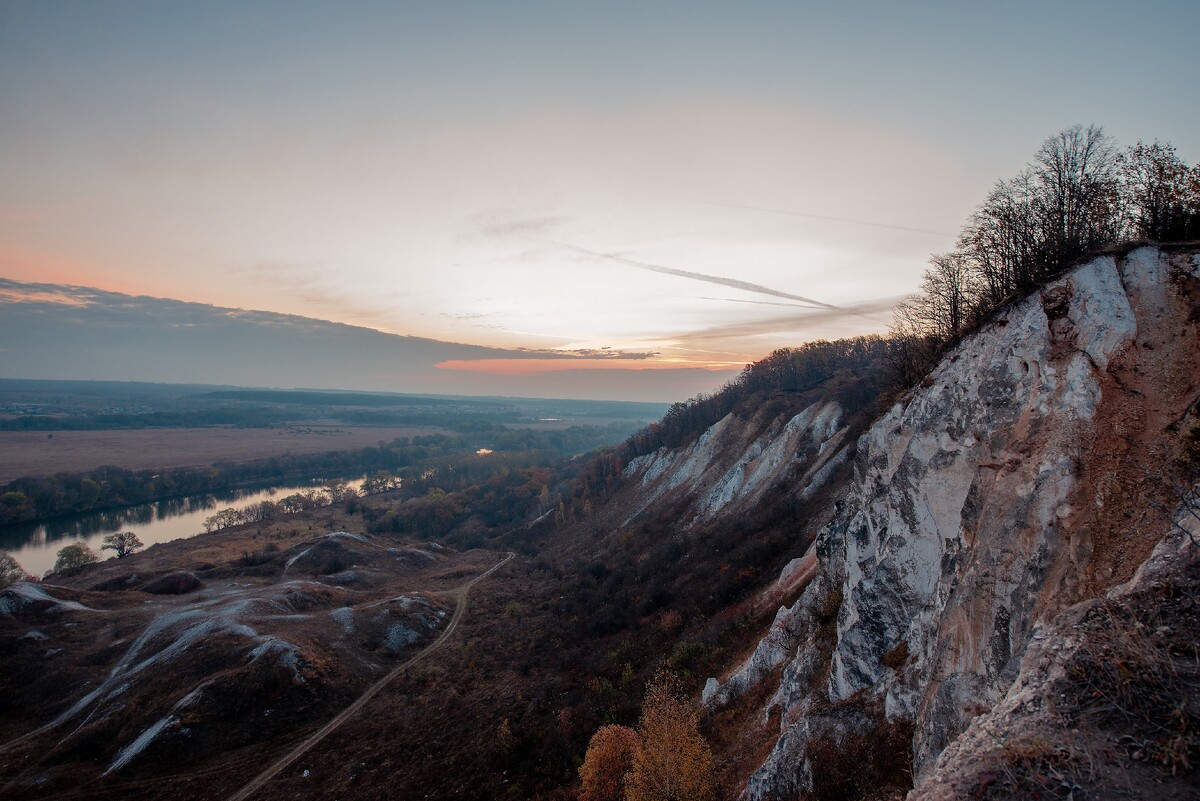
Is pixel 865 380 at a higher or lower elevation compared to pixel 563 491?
higher

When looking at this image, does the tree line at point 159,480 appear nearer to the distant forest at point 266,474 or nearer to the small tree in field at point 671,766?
the distant forest at point 266,474

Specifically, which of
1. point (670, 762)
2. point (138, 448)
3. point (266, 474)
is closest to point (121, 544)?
point (266, 474)

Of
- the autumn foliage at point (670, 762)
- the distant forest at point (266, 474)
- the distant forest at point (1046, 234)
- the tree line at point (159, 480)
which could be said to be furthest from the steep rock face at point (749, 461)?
the tree line at point (159, 480)

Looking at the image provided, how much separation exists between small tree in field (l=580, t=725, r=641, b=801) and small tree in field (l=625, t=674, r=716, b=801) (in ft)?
7.69

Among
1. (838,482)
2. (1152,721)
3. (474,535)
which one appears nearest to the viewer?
(1152,721)

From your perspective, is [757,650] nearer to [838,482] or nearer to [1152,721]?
[1152,721]

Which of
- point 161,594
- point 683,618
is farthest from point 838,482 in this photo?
point 161,594

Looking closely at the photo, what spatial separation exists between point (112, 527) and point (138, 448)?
88579 millimetres

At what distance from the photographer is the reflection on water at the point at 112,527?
239ft

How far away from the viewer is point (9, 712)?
91.6 ft

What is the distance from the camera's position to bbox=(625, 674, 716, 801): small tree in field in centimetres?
1471

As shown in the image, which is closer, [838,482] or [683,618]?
[683,618]

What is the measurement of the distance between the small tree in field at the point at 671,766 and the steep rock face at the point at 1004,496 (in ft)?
6.24

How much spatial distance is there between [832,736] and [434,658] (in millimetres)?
31094
